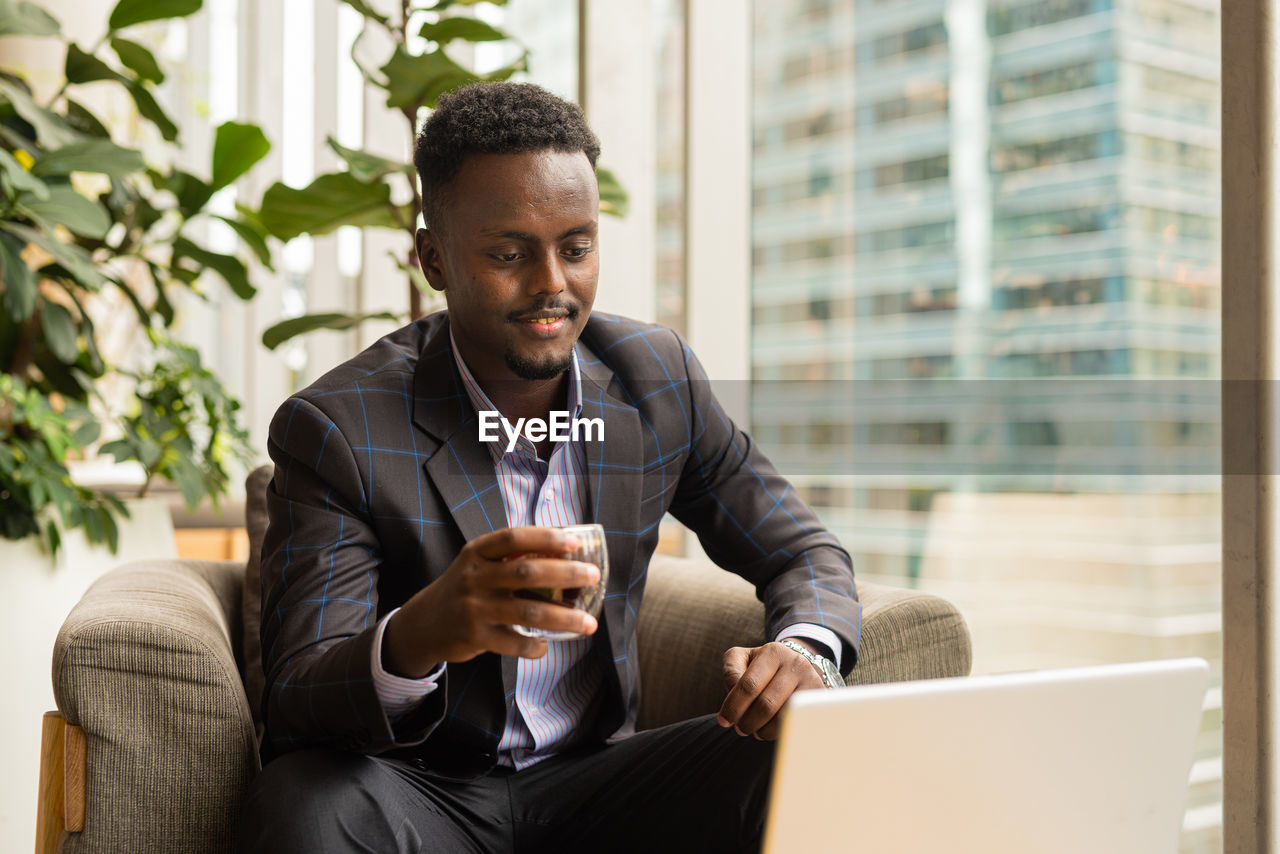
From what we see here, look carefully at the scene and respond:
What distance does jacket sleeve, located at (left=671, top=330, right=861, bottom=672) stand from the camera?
5.06 feet

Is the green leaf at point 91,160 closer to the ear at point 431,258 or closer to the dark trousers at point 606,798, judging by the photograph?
the ear at point 431,258

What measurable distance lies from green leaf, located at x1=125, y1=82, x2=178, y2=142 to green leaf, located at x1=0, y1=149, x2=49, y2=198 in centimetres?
47

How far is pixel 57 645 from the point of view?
3.96 ft

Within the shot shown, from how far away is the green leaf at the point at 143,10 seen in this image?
2469 mm

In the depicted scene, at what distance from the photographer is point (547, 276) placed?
4.43 feet

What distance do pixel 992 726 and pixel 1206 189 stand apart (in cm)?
149

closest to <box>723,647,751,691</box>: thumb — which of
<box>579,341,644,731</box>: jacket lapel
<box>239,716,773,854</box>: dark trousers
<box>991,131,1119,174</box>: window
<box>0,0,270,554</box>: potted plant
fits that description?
<box>239,716,773,854</box>: dark trousers

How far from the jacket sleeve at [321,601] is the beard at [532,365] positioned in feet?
0.72

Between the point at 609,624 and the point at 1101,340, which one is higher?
the point at 1101,340

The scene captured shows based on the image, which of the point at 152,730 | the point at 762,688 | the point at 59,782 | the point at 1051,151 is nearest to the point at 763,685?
the point at 762,688

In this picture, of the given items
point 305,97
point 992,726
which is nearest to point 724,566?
point 992,726

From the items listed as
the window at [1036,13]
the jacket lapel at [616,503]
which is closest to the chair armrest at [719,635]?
the jacket lapel at [616,503]

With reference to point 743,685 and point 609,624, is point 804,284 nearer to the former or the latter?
point 609,624

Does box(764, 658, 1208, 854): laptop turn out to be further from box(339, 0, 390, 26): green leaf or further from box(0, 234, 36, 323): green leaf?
box(0, 234, 36, 323): green leaf
